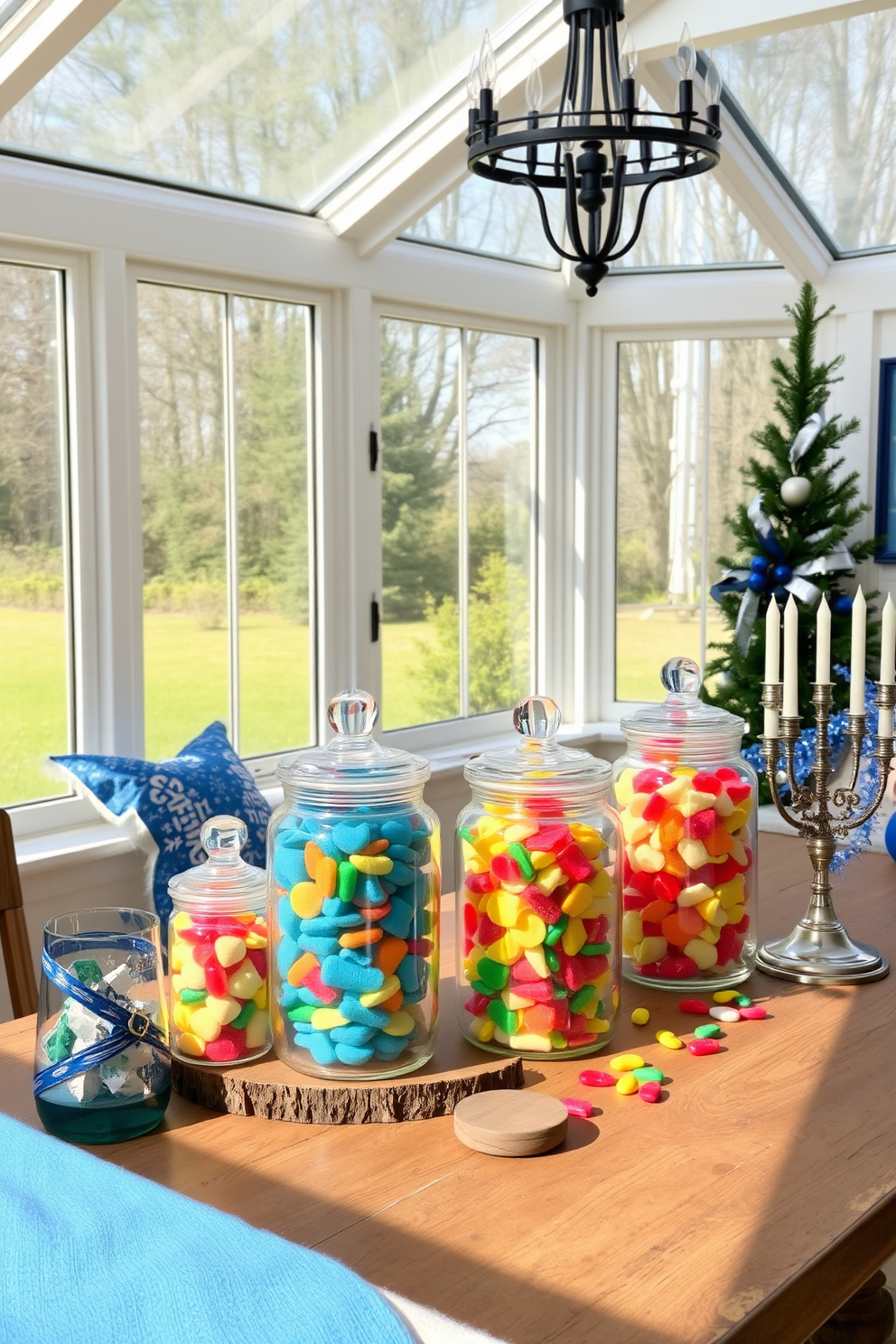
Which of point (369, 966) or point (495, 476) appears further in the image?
point (495, 476)

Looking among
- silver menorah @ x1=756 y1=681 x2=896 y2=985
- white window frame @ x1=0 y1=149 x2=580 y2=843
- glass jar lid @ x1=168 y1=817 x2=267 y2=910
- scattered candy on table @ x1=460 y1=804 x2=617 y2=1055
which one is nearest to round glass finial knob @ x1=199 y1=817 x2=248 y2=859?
glass jar lid @ x1=168 y1=817 x2=267 y2=910

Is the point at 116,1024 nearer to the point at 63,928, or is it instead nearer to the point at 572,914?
the point at 63,928

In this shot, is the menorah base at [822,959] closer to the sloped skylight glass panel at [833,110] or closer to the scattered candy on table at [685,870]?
the scattered candy on table at [685,870]

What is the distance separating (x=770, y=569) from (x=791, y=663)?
213 cm

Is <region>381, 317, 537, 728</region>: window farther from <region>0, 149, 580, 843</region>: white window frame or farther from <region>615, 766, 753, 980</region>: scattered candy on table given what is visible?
<region>615, 766, 753, 980</region>: scattered candy on table

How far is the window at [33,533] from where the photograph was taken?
8.96 feet

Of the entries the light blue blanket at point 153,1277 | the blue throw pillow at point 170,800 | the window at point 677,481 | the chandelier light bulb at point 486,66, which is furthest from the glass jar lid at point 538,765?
the window at point 677,481

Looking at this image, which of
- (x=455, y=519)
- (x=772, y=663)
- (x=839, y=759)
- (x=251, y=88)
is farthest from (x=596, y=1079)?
(x=455, y=519)

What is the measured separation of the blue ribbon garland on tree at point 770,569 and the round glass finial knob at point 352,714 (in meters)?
2.48

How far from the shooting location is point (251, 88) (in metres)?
2.79

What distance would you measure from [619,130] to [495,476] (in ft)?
8.40

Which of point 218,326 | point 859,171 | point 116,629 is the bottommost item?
point 116,629

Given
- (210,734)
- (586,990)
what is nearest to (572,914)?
(586,990)

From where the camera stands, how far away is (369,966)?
1.17 meters
